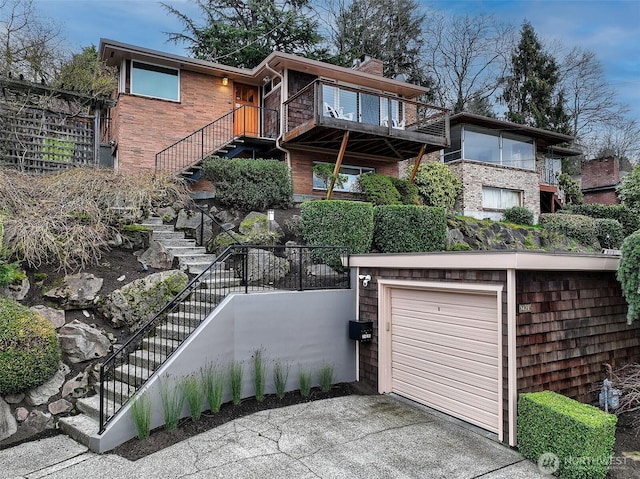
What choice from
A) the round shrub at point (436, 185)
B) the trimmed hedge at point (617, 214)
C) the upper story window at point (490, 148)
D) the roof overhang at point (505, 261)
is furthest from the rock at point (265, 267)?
the trimmed hedge at point (617, 214)

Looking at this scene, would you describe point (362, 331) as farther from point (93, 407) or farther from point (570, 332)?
point (93, 407)

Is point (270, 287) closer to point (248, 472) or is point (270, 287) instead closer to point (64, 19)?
point (248, 472)

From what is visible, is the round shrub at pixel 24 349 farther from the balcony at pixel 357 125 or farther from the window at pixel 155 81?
the window at pixel 155 81

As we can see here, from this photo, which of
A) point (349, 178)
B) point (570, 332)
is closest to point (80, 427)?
point (570, 332)

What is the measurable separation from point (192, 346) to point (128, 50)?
1059 centimetres

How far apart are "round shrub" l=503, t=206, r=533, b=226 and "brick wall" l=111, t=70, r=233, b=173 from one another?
13.0m

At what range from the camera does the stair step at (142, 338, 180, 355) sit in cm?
613

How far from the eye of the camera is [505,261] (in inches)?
201

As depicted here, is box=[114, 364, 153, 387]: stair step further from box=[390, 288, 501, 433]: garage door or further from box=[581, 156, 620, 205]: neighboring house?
box=[581, 156, 620, 205]: neighboring house

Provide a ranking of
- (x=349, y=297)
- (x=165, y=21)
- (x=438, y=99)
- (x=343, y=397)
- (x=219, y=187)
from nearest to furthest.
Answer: (x=343, y=397) → (x=349, y=297) → (x=219, y=187) → (x=165, y=21) → (x=438, y=99)

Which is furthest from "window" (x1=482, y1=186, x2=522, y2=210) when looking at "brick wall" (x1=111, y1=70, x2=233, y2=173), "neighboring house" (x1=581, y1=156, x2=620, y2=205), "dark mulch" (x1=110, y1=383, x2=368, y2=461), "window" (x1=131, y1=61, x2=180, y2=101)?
"dark mulch" (x1=110, y1=383, x2=368, y2=461)

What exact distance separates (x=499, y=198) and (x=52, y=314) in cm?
1836

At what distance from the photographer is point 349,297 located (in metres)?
7.61

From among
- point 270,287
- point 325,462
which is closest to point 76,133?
point 270,287
